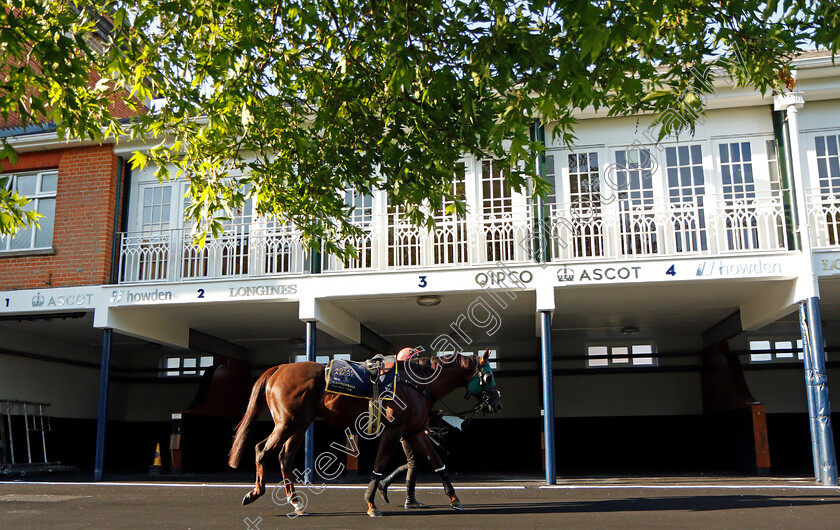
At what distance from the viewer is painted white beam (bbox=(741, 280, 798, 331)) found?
1184 centimetres

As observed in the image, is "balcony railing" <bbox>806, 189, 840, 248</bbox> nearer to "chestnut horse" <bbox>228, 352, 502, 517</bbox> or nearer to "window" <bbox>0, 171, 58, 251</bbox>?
"chestnut horse" <bbox>228, 352, 502, 517</bbox>

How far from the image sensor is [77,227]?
46.6 feet

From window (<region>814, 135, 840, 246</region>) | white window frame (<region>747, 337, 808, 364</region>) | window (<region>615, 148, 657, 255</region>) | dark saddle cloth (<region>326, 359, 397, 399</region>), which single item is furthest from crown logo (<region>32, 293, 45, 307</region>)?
white window frame (<region>747, 337, 808, 364</region>)

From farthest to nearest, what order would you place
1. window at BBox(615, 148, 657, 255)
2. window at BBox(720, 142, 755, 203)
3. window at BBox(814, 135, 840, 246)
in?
window at BBox(615, 148, 657, 255), window at BBox(720, 142, 755, 203), window at BBox(814, 135, 840, 246)

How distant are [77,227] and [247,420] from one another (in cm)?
829

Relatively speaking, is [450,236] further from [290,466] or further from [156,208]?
[290,466]

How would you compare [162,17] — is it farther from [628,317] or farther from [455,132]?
[628,317]

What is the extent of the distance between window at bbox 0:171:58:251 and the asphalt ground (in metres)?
5.04

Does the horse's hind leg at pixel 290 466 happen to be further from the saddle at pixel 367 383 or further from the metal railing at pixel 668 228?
the metal railing at pixel 668 228

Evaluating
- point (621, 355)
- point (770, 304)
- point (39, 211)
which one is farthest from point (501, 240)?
point (39, 211)

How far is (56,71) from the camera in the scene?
6207 mm

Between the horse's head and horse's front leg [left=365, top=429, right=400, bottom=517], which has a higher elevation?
the horse's head

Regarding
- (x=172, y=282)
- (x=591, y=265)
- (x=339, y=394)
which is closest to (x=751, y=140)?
(x=591, y=265)

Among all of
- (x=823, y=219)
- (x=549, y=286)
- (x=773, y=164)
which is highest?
(x=773, y=164)
